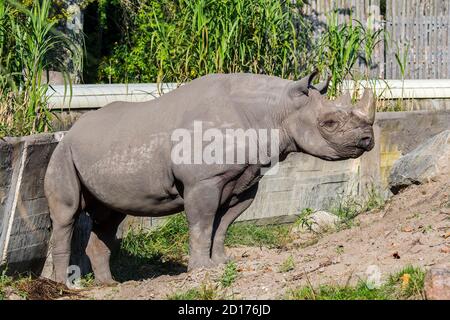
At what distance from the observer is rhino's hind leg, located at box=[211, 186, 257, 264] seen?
31.6 feet

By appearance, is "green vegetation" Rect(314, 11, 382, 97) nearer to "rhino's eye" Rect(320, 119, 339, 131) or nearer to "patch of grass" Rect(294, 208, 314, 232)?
"patch of grass" Rect(294, 208, 314, 232)

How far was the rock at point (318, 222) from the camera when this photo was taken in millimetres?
11789

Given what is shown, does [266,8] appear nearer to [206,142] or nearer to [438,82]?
[438,82]

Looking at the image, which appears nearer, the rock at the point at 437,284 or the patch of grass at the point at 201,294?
the rock at the point at 437,284

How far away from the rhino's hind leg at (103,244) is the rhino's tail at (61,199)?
1.61 feet

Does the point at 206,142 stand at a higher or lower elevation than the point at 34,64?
lower

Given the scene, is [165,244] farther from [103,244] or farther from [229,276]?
[229,276]

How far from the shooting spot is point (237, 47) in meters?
12.6

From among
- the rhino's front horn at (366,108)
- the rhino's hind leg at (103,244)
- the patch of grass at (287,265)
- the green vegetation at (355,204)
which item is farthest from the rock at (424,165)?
the rhino's hind leg at (103,244)

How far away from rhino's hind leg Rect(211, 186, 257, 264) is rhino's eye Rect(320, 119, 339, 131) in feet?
2.64

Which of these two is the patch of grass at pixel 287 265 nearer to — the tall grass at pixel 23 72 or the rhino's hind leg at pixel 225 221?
the rhino's hind leg at pixel 225 221

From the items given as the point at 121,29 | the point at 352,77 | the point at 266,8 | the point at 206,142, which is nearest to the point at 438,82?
the point at 352,77

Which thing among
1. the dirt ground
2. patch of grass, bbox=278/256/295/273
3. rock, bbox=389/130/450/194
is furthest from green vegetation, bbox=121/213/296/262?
patch of grass, bbox=278/256/295/273
